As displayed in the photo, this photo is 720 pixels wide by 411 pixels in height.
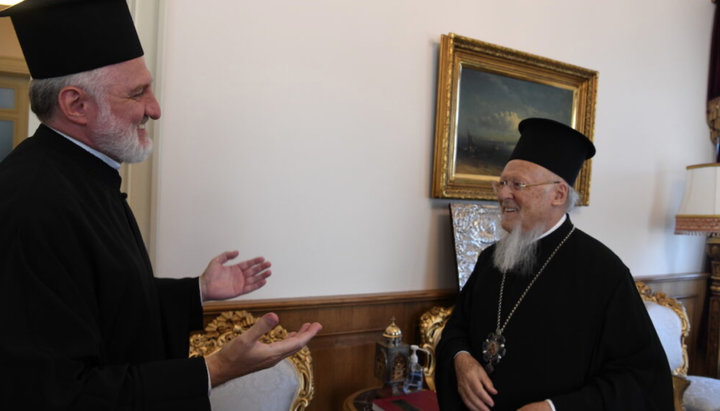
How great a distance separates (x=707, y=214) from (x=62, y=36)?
4429 mm

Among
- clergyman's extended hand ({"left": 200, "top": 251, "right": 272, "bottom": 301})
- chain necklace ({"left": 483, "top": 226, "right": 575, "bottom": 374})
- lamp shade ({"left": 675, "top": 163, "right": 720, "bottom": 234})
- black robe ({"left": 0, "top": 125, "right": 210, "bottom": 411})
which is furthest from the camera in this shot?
lamp shade ({"left": 675, "top": 163, "right": 720, "bottom": 234})

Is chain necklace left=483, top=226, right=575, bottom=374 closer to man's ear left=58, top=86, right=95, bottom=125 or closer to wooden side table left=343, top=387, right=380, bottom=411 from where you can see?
wooden side table left=343, top=387, right=380, bottom=411

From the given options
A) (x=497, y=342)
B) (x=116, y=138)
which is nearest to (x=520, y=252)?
(x=497, y=342)

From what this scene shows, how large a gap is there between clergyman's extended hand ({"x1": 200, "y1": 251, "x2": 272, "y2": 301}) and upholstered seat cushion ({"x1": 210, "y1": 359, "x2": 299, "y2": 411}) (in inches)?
24.1

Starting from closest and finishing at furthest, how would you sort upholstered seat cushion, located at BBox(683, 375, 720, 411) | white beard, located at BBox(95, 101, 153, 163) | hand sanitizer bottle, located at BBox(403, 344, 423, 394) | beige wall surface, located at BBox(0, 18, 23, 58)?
white beard, located at BBox(95, 101, 153, 163)
hand sanitizer bottle, located at BBox(403, 344, 423, 394)
upholstered seat cushion, located at BBox(683, 375, 720, 411)
beige wall surface, located at BBox(0, 18, 23, 58)

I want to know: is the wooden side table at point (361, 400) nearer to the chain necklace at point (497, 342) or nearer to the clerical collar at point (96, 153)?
the chain necklace at point (497, 342)

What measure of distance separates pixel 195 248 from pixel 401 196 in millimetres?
1239

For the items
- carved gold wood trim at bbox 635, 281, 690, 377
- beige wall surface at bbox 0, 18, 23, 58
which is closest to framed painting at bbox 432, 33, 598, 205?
carved gold wood trim at bbox 635, 281, 690, 377

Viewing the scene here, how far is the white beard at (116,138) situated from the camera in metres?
1.28

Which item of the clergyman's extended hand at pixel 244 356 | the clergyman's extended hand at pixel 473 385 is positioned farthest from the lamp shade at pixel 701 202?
the clergyman's extended hand at pixel 244 356

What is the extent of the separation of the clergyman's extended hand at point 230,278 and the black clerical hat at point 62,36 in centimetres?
74

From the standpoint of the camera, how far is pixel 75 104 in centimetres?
126

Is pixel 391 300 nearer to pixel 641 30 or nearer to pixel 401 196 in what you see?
pixel 401 196

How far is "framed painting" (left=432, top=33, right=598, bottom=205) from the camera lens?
3.06 m
